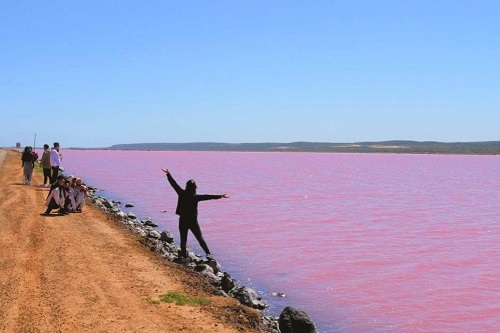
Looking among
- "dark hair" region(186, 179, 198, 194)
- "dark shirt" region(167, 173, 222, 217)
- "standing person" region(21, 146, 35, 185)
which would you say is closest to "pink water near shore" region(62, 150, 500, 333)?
"dark shirt" region(167, 173, 222, 217)

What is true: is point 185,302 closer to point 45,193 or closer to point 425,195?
point 45,193

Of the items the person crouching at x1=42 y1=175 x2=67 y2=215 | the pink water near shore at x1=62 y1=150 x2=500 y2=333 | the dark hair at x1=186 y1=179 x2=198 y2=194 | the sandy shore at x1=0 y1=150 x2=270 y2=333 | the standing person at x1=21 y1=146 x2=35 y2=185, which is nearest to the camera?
the sandy shore at x1=0 y1=150 x2=270 y2=333

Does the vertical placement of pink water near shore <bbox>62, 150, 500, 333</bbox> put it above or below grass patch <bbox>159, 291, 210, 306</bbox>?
below

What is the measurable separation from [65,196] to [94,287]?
409 inches

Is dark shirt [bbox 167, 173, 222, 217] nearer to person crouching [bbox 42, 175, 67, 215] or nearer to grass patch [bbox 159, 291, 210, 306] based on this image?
grass patch [bbox 159, 291, 210, 306]

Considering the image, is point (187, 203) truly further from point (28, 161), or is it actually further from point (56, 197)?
point (28, 161)

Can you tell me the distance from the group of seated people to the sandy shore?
232 cm

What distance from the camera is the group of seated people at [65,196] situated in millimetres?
19656

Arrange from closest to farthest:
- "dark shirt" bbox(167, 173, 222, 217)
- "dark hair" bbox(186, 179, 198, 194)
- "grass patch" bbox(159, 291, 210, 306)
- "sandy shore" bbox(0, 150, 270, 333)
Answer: "sandy shore" bbox(0, 150, 270, 333), "grass patch" bbox(159, 291, 210, 306), "dark hair" bbox(186, 179, 198, 194), "dark shirt" bbox(167, 173, 222, 217)

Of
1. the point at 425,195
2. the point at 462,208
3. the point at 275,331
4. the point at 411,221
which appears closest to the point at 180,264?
the point at 275,331

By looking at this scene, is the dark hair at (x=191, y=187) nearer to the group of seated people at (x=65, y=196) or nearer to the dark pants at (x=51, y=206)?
the group of seated people at (x=65, y=196)

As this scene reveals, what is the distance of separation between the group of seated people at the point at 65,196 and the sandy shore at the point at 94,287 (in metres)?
2.32

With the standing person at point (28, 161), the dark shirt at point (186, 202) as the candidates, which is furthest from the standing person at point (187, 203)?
the standing person at point (28, 161)

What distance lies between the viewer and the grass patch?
1030 cm
